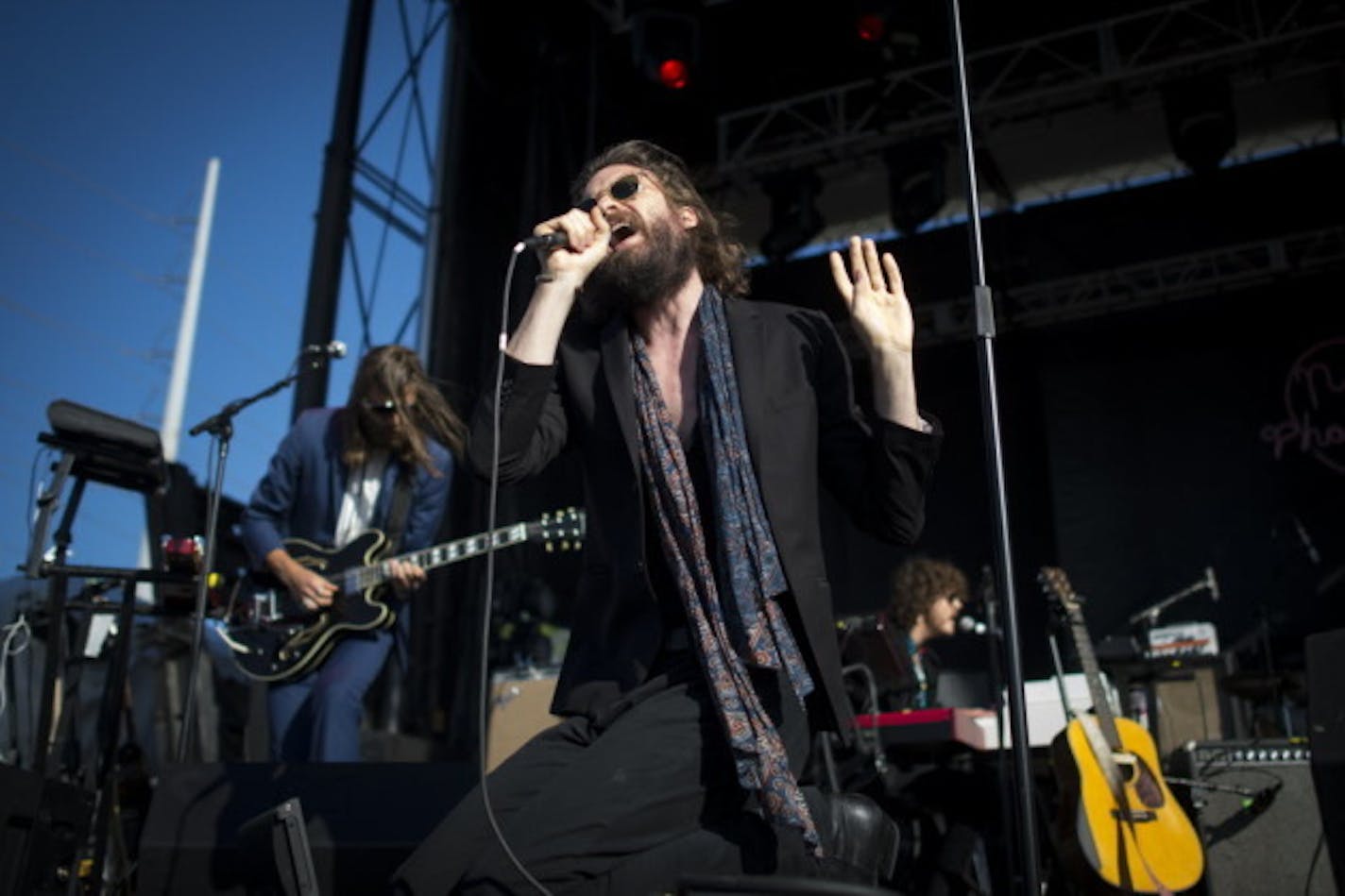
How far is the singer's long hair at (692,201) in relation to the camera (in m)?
2.82

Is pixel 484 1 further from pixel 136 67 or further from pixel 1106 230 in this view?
pixel 1106 230

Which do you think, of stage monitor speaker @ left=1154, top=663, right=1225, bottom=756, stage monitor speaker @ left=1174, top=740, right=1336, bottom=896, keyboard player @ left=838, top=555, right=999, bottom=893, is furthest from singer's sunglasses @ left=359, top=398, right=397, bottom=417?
stage monitor speaker @ left=1154, top=663, right=1225, bottom=756

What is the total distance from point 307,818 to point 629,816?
1.39 metres

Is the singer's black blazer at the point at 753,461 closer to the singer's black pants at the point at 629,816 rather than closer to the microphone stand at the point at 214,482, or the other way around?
the singer's black pants at the point at 629,816

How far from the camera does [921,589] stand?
24.3 feet

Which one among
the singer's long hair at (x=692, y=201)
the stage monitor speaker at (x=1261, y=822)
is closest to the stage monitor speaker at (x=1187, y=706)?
the stage monitor speaker at (x=1261, y=822)

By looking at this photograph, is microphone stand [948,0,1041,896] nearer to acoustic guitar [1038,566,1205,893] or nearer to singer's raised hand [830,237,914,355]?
singer's raised hand [830,237,914,355]

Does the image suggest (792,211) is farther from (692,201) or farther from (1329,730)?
(1329,730)

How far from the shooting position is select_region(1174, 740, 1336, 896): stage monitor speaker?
13.9 feet

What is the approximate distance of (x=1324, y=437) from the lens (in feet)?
32.1

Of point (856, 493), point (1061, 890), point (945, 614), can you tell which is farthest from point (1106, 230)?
point (856, 493)

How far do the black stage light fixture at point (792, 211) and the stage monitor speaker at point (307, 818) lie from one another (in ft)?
24.5

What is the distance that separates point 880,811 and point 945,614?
531 centimetres

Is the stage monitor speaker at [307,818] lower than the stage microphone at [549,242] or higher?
lower
